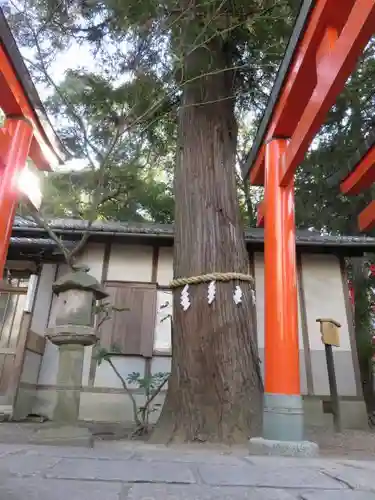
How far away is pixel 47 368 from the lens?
5.94 meters

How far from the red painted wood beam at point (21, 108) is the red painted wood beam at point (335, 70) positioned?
2.28 m

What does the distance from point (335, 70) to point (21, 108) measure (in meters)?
2.51

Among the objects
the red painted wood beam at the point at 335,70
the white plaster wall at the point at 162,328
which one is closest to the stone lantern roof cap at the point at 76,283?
the red painted wood beam at the point at 335,70

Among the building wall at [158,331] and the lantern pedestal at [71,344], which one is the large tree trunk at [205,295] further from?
the building wall at [158,331]

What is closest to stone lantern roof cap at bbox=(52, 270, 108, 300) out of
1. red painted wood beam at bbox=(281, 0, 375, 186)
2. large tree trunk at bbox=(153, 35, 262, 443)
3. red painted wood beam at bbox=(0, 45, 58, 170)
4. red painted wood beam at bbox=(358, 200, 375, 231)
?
large tree trunk at bbox=(153, 35, 262, 443)

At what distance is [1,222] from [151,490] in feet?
8.59

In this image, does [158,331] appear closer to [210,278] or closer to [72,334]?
[210,278]

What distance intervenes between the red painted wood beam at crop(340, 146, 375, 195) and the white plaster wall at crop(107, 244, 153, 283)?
3330mm

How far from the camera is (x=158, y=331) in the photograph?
20.4 feet

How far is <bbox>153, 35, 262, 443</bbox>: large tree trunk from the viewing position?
3195mm

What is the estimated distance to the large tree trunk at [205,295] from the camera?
10.5 feet

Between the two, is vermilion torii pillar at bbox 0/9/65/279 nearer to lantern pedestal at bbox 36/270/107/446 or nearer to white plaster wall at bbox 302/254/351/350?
lantern pedestal at bbox 36/270/107/446

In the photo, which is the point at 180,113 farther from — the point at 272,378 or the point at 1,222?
the point at 272,378

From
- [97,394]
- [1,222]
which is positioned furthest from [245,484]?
[97,394]
